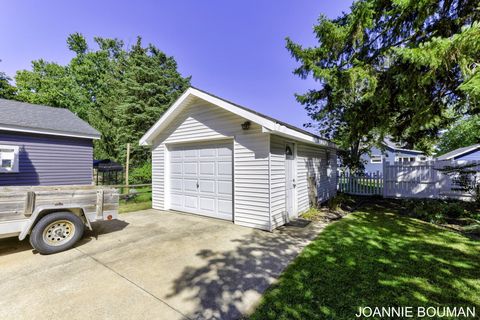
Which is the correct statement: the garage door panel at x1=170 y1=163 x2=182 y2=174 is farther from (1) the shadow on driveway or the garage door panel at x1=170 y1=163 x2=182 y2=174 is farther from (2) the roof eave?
(2) the roof eave

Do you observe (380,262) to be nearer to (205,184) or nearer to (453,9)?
(205,184)

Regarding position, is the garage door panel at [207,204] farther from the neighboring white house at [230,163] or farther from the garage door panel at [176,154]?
the garage door panel at [176,154]

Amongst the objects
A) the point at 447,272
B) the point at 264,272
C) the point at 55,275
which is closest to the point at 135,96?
the point at 55,275

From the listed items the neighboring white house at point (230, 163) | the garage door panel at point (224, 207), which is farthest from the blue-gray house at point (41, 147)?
the garage door panel at point (224, 207)

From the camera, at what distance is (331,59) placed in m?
7.05

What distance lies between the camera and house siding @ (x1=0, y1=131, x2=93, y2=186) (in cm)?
838

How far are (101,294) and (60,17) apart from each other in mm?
15208

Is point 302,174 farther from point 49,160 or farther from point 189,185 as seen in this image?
point 49,160

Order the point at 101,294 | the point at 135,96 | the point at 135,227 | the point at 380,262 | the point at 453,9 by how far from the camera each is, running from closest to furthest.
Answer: the point at 101,294 < the point at 380,262 < the point at 453,9 < the point at 135,227 < the point at 135,96

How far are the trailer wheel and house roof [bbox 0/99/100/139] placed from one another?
7077mm

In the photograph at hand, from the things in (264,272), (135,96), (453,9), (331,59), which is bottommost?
(264,272)

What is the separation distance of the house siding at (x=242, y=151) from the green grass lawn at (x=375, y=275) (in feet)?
5.61

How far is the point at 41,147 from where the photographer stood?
895 cm

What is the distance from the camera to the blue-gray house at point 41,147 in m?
8.20
